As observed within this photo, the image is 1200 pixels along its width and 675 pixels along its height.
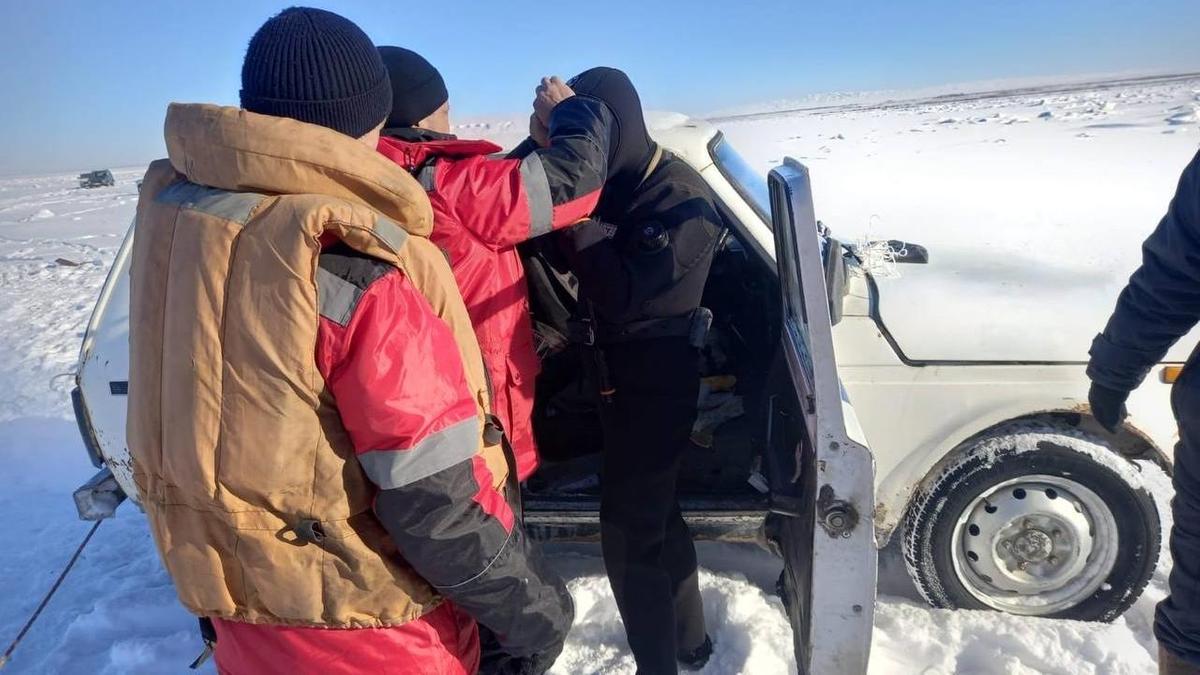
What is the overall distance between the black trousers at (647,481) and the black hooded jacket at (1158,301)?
1.14 meters

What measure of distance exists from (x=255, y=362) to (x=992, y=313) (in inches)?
108

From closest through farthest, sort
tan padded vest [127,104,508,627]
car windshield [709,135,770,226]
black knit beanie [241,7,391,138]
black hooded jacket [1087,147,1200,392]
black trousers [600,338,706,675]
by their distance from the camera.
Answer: tan padded vest [127,104,508,627], black knit beanie [241,7,391,138], black hooded jacket [1087,147,1200,392], black trousers [600,338,706,675], car windshield [709,135,770,226]

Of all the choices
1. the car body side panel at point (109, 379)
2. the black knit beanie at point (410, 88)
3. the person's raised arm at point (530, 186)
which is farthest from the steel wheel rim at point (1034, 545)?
the car body side panel at point (109, 379)

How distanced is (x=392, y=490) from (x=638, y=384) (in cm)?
110

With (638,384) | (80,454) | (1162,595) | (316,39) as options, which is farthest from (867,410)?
(80,454)

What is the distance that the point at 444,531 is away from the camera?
4.34 feet

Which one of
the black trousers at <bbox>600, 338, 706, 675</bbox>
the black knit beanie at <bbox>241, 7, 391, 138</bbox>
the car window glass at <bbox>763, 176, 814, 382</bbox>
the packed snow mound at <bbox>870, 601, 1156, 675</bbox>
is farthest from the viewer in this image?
the packed snow mound at <bbox>870, 601, 1156, 675</bbox>

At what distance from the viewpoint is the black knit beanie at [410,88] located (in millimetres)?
2107

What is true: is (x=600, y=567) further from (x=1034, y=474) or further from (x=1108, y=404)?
(x=1108, y=404)

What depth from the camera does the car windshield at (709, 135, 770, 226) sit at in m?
2.93

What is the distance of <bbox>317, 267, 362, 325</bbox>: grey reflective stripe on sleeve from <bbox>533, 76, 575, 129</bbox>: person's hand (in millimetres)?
1048

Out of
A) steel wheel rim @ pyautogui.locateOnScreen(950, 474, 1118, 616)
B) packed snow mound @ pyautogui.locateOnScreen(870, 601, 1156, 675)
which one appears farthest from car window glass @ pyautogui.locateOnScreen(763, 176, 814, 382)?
packed snow mound @ pyautogui.locateOnScreen(870, 601, 1156, 675)

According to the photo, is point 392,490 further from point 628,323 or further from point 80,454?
point 80,454

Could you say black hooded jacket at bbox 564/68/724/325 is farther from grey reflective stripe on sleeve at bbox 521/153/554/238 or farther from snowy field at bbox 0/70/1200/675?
snowy field at bbox 0/70/1200/675
